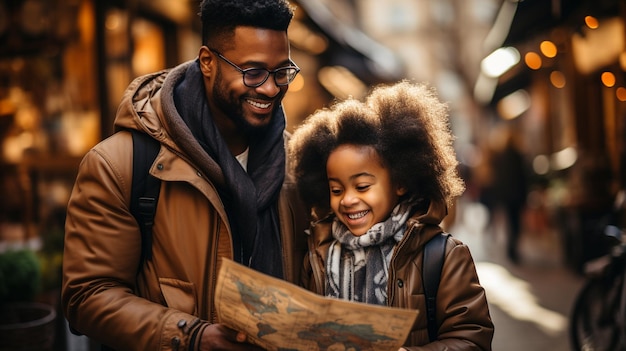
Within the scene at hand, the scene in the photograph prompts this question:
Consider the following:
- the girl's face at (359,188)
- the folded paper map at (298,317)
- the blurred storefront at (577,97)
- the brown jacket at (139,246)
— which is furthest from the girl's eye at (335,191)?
the blurred storefront at (577,97)

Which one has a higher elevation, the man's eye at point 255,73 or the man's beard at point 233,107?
the man's eye at point 255,73

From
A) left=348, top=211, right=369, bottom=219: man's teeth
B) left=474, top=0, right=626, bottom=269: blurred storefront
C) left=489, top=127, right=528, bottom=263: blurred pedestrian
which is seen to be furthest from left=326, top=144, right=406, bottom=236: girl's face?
left=489, top=127, right=528, bottom=263: blurred pedestrian

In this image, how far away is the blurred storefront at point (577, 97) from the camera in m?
8.41

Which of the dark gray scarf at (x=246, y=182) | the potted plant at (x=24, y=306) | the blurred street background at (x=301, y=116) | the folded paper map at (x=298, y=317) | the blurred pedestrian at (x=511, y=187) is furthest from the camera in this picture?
the blurred pedestrian at (x=511, y=187)

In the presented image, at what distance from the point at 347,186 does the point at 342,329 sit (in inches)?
30.5

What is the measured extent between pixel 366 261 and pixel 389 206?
0.24 metres

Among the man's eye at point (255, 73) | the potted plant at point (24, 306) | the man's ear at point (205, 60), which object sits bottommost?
the potted plant at point (24, 306)

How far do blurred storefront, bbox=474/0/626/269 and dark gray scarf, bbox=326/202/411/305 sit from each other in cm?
413

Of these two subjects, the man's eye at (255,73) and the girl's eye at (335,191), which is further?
the girl's eye at (335,191)

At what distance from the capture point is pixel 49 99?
7.55 m

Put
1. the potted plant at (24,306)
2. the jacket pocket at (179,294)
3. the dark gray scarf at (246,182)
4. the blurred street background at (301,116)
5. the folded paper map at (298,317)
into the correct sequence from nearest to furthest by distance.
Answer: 1. the folded paper map at (298,317)
2. the jacket pocket at (179,294)
3. the dark gray scarf at (246,182)
4. the potted plant at (24,306)
5. the blurred street background at (301,116)

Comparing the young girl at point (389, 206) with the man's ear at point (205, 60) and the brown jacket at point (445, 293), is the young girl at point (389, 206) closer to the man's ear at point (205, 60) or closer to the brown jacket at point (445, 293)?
the brown jacket at point (445, 293)

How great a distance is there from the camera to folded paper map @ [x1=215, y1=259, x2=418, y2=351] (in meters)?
1.94

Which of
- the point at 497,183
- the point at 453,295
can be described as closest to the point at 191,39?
the point at 497,183
